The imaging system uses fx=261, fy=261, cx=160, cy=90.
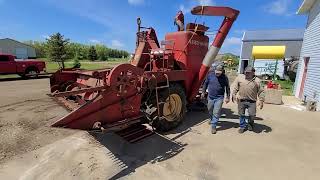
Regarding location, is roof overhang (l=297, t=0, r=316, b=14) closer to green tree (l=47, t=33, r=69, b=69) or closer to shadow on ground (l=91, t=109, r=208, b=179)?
shadow on ground (l=91, t=109, r=208, b=179)

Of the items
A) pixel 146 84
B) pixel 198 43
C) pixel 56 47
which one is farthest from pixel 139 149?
pixel 56 47

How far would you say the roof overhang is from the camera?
454 inches

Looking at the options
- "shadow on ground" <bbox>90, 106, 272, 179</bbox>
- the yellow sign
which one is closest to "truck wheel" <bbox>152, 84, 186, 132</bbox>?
"shadow on ground" <bbox>90, 106, 272, 179</bbox>

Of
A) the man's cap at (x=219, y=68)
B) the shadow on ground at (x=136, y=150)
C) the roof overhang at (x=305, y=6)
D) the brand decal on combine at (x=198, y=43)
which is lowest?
the shadow on ground at (x=136, y=150)

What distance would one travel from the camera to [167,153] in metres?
4.76

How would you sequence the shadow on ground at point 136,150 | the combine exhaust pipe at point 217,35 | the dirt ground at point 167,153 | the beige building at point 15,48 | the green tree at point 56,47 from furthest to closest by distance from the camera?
the beige building at point 15,48
the green tree at point 56,47
the combine exhaust pipe at point 217,35
the shadow on ground at point 136,150
the dirt ground at point 167,153

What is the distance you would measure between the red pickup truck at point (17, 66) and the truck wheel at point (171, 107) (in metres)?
13.8

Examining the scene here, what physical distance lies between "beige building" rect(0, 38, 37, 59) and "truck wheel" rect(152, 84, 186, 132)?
54.2m

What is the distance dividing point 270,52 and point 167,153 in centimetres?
1258

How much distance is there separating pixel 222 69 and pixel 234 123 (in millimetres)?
1622

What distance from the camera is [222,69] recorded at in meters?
6.07

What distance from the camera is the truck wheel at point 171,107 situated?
5.68 metres

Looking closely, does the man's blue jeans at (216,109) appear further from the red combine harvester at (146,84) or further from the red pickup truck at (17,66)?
the red pickup truck at (17,66)

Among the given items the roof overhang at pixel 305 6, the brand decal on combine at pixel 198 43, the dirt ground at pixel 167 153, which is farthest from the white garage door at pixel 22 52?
the brand decal on combine at pixel 198 43
